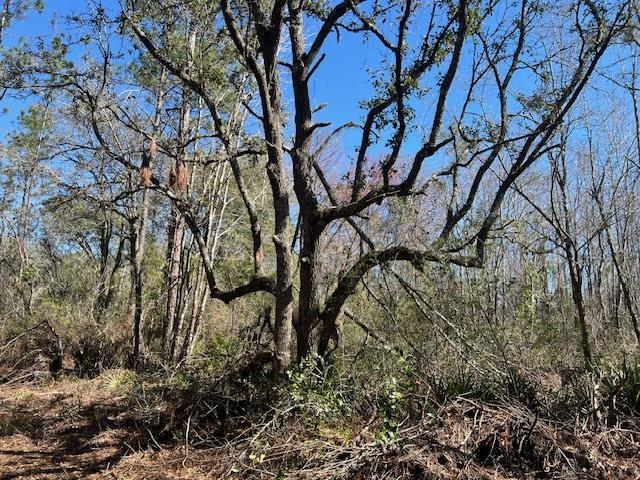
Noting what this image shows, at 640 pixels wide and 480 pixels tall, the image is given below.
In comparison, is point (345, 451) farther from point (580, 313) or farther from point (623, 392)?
point (580, 313)

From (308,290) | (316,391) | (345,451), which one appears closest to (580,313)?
(308,290)

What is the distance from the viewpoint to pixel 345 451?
5.07 metres

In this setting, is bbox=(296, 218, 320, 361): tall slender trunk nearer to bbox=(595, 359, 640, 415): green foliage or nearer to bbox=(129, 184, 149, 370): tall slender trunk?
bbox=(595, 359, 640, 415): green foliage

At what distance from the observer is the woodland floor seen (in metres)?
4.71

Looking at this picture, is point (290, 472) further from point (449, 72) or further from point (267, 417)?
point (449, 72)

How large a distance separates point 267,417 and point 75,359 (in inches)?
293

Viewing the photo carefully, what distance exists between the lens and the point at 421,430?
5043mm

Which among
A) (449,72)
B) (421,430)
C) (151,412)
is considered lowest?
(151,412)

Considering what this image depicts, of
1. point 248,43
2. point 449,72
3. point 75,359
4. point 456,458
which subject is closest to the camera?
point 456,458

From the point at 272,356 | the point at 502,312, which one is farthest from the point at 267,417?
the point at 502,312

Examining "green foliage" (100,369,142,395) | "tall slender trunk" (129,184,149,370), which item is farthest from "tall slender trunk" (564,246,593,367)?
"tall slender trunk" (129,184,149,370)

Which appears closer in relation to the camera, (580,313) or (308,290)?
(308,290)

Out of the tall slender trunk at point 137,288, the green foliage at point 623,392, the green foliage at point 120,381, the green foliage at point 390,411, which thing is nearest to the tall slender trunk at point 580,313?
the green foliage at point 623,392

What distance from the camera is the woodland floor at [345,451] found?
4.71 metres
